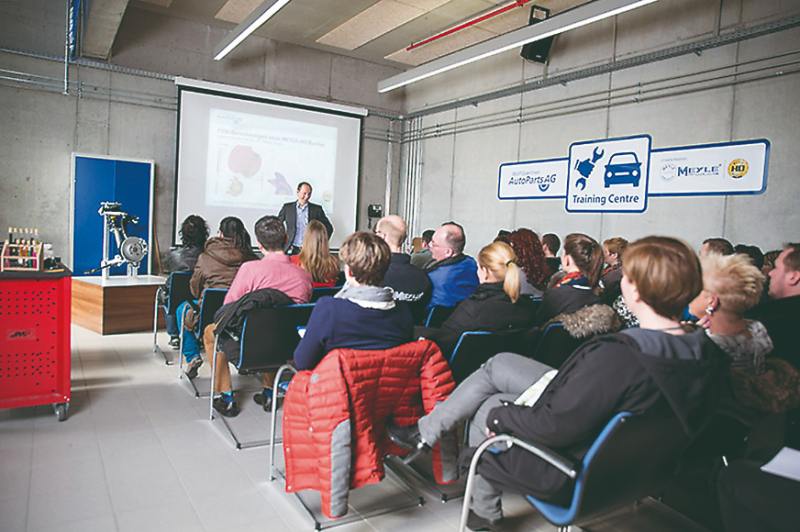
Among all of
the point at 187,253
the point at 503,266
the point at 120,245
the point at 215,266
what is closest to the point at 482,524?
the point at 503,266

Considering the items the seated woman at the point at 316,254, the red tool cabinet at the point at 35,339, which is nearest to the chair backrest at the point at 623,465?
the seated woman at the point at 316,254

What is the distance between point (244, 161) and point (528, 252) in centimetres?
580

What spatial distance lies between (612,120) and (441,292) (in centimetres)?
416

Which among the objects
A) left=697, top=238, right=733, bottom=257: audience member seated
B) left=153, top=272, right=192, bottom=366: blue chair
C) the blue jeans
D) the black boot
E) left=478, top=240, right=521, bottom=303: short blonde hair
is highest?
left=697, top=238, right=733, bottom=257: audience member seated

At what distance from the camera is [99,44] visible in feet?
21.1

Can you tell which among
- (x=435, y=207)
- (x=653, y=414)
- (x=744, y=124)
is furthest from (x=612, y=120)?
(x=653, y=414)

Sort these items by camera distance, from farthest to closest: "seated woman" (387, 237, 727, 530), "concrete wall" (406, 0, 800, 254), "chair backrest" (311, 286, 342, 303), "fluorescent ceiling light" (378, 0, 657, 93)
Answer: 1. "concrete wall" (406, 0, 800, 254)
2. "fluorescent ceiling light" (378, 0, 657, 93)
3. "chair backrest" (311, 286, 342, 303)
4. "seated woman" (387, 237, 727, 530)

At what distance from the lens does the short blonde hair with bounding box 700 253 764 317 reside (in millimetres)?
2018

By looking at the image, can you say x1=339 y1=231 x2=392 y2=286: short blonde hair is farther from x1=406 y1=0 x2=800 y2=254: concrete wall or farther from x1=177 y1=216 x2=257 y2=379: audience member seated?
x1=406 y1=0 x2=800 y2=254: concrete wall

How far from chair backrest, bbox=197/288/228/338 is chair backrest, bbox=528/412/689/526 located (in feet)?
7.84

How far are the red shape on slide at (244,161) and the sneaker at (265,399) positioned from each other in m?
5.06

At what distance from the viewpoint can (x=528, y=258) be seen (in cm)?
340

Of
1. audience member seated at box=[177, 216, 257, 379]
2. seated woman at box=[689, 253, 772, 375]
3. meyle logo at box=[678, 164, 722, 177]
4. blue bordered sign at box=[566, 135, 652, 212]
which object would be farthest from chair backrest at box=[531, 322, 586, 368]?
blue bordered sign at box=[566, 135, 652, 212]

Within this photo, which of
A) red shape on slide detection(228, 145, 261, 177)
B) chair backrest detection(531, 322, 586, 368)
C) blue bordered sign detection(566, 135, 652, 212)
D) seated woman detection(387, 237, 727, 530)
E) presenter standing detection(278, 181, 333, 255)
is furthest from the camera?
red shape on slide detection(228, 145, 261, 177)
